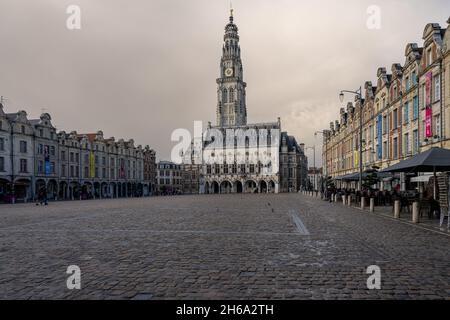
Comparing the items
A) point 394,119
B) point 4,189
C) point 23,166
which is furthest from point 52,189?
point 394,119

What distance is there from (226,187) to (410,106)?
7824cm

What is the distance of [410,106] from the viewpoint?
33.0 metres

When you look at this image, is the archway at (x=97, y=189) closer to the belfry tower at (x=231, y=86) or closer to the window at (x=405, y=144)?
the window at (x=405, y=144)

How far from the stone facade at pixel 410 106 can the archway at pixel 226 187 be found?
2225 inches

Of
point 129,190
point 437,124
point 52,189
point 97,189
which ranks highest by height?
point 437,124

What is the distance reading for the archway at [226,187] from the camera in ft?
354

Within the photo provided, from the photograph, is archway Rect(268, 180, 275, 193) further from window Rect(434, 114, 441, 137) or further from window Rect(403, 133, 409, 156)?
window Rect(434, 114, 441, 137)

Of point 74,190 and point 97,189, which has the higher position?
point 74,190

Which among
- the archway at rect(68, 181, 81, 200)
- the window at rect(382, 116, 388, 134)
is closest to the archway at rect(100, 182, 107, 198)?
the archway at rect(68, 181, 81, 200)

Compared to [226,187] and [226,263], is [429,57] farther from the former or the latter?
[226,187]

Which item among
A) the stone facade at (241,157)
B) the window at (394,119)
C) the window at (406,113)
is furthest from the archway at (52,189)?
the stone facade at (241,157)

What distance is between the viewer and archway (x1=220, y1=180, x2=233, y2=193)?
354ft

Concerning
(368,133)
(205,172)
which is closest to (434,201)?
(368,133)
